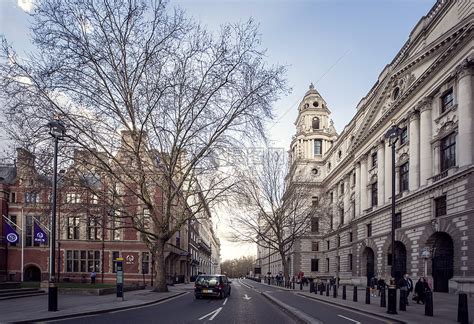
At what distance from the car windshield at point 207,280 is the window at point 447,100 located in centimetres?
2288

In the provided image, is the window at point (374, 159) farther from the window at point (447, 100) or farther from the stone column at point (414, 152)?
the window at point (447, 100)

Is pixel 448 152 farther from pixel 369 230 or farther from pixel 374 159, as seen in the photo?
pixel 369 230

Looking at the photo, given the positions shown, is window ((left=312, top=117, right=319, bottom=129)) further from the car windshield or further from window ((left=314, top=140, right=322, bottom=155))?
the car windshield

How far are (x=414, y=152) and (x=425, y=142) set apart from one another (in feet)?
8.25

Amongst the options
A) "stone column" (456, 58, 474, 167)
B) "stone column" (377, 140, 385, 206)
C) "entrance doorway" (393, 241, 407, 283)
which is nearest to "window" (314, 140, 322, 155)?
"stone column" (377, 140, 385, 206)

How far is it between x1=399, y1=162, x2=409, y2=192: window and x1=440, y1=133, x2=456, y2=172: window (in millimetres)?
8168

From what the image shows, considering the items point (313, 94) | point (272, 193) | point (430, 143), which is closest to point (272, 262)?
point (313, 94)

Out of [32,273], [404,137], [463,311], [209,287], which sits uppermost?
[404,137]

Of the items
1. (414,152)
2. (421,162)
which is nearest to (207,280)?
(421,162)

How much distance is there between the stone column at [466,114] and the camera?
104ft

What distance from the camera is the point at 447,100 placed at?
121 feet

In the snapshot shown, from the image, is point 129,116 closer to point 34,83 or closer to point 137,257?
point 34,83

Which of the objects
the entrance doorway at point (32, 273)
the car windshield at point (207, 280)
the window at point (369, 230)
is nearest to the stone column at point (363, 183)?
the window at point (369, 230)

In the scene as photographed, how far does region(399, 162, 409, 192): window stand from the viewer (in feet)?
149
